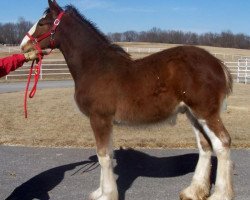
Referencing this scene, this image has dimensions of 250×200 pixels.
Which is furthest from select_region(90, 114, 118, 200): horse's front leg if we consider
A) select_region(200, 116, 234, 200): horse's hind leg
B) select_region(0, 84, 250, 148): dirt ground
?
select_region(200, 116, 234, 200): horse's hind leg

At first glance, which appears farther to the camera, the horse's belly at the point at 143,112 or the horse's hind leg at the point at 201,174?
the horse's hind leg at the point at 201,174

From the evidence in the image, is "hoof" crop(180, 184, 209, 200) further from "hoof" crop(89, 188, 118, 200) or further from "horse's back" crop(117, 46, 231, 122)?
"horse's back" crop(117, 46, 231, 122)

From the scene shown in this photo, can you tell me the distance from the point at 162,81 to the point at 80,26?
1.34 m

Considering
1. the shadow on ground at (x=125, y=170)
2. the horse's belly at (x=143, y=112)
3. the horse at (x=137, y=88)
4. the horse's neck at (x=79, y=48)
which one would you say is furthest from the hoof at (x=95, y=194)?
the horse's neck at (x=79, y=48)

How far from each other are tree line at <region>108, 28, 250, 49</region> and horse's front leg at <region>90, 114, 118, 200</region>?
307 ft

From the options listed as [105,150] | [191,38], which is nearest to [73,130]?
[105,150]

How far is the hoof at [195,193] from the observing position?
538 cm

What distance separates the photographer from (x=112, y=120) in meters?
5.20

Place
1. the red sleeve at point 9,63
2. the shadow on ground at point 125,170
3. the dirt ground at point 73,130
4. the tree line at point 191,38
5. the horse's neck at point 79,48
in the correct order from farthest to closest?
the tree line at point 191,38 < the dirt ground at point 73,130 < the shadow on ground at point 125,170 < the horse's neck at point 79,48 < the red sleeve at point 9,63

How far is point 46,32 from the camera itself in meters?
5.53

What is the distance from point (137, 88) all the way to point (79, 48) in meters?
0.97

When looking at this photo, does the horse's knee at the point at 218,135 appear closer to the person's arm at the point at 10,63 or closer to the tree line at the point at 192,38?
the person's arm at the point at 10,63

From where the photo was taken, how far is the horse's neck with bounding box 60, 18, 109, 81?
5480 mm

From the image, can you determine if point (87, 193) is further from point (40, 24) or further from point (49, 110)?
point (49, 110)
